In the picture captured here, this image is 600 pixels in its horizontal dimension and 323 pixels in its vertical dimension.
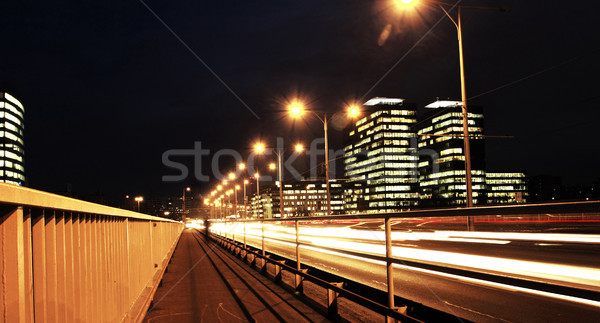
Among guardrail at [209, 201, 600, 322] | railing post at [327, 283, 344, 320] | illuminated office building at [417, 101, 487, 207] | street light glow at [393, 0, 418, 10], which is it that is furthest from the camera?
illuminated office building at [417, 101, 487, 207]

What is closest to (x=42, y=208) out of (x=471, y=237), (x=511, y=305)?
(x=471, y=237)

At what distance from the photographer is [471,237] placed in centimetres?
564

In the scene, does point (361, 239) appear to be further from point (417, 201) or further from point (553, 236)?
point (417, 201)

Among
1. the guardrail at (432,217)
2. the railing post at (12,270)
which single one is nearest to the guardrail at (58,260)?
the railing post at (12,270)

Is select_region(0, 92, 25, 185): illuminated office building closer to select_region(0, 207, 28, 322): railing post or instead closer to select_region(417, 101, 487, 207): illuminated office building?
select_region(417, 101, 487, 207): illuminated office building

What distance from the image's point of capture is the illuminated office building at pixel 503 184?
155500mm

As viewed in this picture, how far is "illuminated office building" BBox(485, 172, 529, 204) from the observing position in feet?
510

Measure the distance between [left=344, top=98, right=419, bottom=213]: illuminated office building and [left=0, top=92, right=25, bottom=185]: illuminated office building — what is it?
108 meters

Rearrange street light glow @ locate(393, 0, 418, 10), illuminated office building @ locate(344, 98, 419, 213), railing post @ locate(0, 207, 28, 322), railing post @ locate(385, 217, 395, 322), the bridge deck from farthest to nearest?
illuminated office building @ locate(344, 98, 419, 213), street light glow @ locate(393, 0, 418, 10), the bridge deck, railing post @ locate(385, 217, 395, 322), railing post @ locate(0, 207, 28, 322)

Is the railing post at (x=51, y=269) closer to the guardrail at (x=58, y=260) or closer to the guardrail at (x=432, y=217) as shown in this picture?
the guardrail at (x=58, y=260)

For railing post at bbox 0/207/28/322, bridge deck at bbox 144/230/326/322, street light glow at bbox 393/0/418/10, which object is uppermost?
street light glow at bbox 393/0/418/10

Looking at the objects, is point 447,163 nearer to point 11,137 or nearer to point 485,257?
point 11,137

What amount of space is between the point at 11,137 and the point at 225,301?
14162cm

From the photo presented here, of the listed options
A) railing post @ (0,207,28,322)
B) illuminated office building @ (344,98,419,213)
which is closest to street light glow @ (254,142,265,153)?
railing post @ (0,207,28,322)
